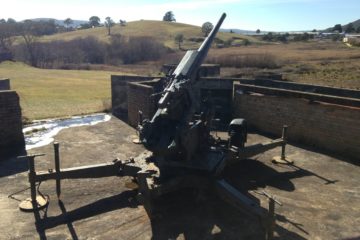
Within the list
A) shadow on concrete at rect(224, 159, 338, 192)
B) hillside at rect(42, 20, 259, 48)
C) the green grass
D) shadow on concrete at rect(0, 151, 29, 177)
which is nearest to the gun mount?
shadow on concrete at rect(224, 159, 338, 192)

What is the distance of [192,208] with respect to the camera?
7.57m

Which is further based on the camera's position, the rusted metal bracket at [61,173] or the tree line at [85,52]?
the tree line at [85,52]

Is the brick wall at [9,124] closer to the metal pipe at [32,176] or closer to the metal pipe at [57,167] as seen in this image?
the metal pipe at [57,167]

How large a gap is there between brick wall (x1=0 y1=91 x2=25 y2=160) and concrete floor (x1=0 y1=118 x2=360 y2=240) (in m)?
1.06

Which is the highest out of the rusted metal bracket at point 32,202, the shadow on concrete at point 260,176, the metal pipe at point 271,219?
the metal pipe at point 271,219

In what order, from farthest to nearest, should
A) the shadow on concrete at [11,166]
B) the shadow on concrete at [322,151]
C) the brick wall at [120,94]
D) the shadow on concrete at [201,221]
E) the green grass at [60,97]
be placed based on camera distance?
the green grass at [60,97], the brick wall at [120,94], the shadow on concrete at [322,151], the shadow on concrete at [11,166], the shadow on concrete at [201,221]

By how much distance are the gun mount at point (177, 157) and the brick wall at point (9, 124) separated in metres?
4.04

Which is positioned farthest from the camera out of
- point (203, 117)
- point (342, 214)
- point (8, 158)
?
point (8, 158)

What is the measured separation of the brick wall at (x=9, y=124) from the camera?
11.0 metres

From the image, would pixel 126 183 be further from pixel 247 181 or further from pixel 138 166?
pixel 247 181

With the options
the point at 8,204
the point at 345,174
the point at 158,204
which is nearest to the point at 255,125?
the point at 345,174

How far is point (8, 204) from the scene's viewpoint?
7684 mm

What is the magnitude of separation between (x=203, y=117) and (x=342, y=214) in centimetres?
316

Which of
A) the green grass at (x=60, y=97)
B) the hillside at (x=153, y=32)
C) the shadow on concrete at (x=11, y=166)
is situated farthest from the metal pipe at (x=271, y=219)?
the hillside at (x=153, y=32)
